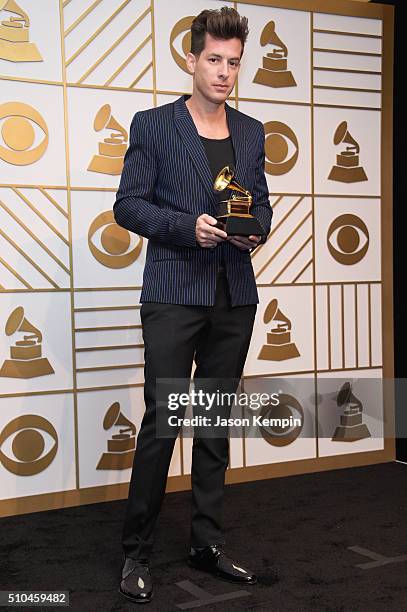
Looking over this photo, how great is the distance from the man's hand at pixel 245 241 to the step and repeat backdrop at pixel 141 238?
1167 millimetres

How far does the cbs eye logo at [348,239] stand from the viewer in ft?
12.0

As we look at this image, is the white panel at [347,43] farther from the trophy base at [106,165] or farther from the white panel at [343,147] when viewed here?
the trophy base at [106,165]

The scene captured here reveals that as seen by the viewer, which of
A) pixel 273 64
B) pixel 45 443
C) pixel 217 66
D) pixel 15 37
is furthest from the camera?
pixel 273 64

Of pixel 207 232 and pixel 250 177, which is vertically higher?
pixel 250 177

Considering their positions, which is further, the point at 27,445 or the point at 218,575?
the point at 27,445

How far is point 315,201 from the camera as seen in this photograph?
3605mm

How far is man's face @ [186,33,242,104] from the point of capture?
6.90ft

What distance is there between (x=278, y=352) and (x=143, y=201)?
5.27ft

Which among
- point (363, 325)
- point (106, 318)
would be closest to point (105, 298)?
point (106, 318)

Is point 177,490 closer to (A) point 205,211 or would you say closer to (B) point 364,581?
(B) point 364,581

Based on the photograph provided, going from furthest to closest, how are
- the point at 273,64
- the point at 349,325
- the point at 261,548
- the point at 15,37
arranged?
the point at 349,325 < the point at 273,64 < the point at 15,37 < the point at 261,548

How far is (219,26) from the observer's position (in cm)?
207

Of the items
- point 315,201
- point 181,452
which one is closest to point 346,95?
point 315,201

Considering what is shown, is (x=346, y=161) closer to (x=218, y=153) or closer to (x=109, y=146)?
(x=109, y=146)
